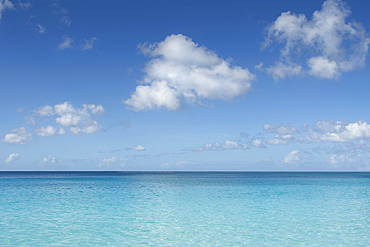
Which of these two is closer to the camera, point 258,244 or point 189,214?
point 258,244

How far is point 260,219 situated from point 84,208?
44.4ft

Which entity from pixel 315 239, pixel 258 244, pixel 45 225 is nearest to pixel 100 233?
pixel 45 225

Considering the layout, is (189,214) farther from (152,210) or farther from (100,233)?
(100,233)

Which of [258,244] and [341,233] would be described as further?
[341,233]

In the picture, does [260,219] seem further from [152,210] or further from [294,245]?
[152,210]

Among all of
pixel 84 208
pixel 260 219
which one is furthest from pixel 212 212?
pixel 84 208

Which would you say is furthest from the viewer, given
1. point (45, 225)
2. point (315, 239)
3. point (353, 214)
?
point (353, 214)

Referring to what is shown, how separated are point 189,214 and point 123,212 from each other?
4.87 meters

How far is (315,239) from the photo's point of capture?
14.3m

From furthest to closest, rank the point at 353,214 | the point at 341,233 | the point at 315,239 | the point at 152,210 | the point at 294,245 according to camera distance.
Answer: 1. the point at 152,210
2. the point at 353,214
3. the point at 341,233
4. the point at 315,239
5. the point at 294,245

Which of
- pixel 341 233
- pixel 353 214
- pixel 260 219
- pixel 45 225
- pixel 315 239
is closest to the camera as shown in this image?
pixel 315 239

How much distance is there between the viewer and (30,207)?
79.8 ft

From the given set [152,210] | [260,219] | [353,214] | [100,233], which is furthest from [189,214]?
[353,214]

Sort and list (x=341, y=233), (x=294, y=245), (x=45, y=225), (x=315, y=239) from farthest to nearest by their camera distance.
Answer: (x=45, y=225) < (x=341, y=233) < (x=315, y=239) < (x=294, y=245)
